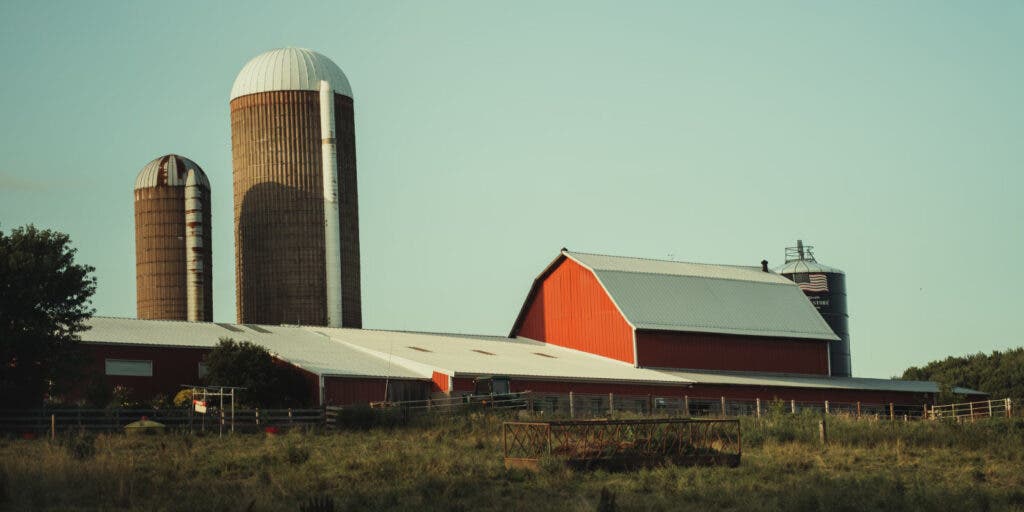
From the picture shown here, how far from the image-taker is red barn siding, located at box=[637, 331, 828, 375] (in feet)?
189

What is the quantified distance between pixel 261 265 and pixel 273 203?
9.30 ft

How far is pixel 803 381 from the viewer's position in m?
58.8

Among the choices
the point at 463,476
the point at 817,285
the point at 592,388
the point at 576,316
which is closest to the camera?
the point at 463,476

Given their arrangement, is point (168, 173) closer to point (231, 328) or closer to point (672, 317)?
point (231, 328)

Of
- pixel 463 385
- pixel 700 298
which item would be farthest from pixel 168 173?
pixel 700 298

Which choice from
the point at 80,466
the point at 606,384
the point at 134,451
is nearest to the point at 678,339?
the point at 606,384

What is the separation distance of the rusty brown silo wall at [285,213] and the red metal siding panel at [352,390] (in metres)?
16.0

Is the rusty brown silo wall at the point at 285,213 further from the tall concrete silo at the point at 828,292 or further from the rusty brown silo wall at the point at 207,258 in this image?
the tall concrete silo at the point at 828,292

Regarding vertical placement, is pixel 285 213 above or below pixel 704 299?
above

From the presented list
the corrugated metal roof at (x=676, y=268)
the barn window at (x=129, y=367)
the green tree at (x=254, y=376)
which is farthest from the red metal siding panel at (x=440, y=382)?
the corrugated metal roof at (x=676, y=268)

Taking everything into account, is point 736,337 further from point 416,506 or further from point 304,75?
point 416,506

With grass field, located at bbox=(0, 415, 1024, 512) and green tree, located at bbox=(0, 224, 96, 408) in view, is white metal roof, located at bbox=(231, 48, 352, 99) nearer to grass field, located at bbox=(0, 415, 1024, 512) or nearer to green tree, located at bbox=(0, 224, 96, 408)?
green tree, located at bbox=(0, 224, 96, 408)

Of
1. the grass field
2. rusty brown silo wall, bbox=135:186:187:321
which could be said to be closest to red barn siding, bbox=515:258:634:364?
rusty brown silo wall, bbox=135:186:187:321

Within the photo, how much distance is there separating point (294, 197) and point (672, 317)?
17.8 metres
